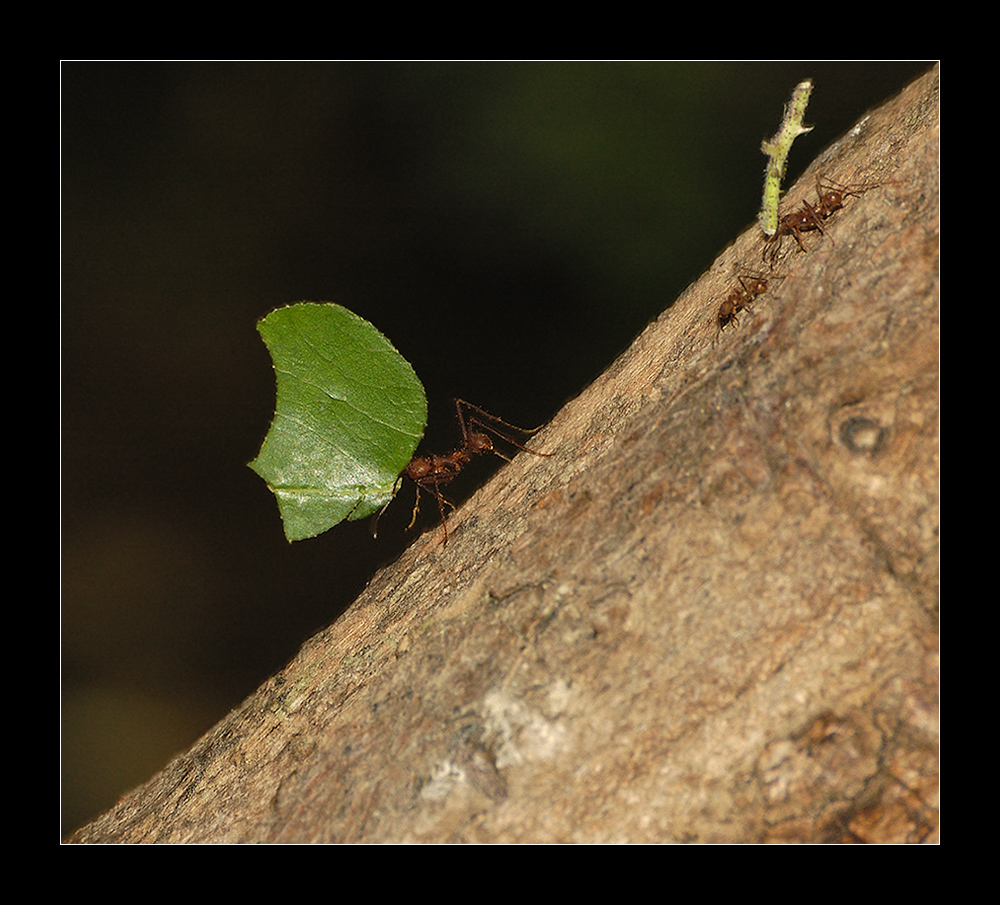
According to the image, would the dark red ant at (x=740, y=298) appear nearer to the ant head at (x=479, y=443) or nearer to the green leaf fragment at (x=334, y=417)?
the green leaf fragment at (x=334, y=417)

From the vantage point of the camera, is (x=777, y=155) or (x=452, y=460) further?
(x=452, y=460)

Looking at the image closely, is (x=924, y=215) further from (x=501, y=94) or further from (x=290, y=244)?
(x=290, y=244)

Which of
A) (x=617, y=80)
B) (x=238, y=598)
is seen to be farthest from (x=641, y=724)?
(x=238, y=598)

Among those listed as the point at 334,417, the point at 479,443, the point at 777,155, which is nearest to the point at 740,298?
the point at 777,155

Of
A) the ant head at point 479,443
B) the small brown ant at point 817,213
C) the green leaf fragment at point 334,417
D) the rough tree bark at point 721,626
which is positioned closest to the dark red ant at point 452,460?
the ant head at point 479,443

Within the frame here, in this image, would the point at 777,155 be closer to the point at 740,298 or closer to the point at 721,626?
the point at 740,298
